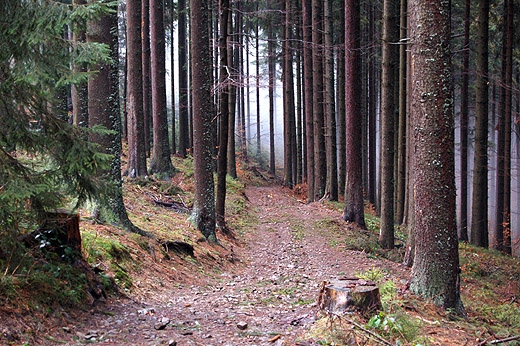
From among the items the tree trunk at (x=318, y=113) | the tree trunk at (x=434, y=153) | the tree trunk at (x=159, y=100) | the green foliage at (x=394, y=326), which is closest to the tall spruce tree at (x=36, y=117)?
the green foliage at (x=394, y=326)

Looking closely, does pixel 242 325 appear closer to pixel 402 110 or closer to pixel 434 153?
pixel 434 153

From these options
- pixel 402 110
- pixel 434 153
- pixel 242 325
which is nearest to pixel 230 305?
pixel 242 325

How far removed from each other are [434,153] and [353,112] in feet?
28.5

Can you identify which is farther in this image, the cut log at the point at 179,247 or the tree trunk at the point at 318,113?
the tree trunk at the point at 318,113

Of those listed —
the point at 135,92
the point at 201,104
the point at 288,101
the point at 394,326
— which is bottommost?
the point at 394,326

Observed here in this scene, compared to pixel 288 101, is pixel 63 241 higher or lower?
lower

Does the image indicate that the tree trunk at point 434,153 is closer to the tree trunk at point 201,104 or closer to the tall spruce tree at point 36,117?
the tall spruce tree at point 36,117

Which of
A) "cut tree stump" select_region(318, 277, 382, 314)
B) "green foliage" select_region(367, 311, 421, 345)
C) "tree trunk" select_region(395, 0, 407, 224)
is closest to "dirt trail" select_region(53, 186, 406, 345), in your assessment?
"cut tree stump" select_region(318, 277, 382, 314)

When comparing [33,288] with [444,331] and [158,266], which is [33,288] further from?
[444,331]

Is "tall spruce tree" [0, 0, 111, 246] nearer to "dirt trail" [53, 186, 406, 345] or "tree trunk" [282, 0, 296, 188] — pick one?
"dirt trail" [53, 186, 406, 345]

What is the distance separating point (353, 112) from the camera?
50.3 ft

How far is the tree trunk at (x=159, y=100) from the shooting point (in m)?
18.0

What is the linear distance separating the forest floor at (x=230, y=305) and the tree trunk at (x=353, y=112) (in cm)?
190

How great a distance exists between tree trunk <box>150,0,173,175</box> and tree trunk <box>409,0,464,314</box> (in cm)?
1264
